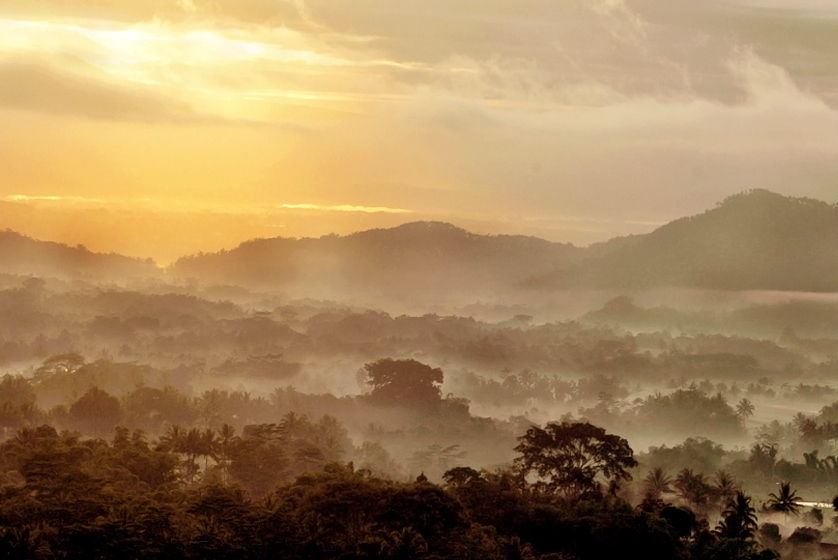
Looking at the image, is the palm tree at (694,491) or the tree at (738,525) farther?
the palm tree at (694,491)

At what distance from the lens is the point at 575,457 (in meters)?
92.2

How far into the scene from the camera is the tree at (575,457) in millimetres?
90438

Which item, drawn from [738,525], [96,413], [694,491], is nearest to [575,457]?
[738,525]

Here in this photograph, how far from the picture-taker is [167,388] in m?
172

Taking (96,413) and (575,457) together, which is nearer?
(575,457)

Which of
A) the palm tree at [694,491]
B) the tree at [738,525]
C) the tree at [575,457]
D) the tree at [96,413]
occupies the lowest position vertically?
the tree at [96,413]

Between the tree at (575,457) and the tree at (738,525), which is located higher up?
the tree at (575,457)

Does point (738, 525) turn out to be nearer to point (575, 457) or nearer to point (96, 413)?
point (575, 457)

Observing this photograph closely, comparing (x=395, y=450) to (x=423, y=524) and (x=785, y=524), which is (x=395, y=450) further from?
(x=423, y=524)

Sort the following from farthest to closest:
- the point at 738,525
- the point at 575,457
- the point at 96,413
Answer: the point at 96,413 < the point at 575,457 < the point at 738,525

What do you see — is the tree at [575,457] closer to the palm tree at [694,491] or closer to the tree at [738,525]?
the tree at [738,525]

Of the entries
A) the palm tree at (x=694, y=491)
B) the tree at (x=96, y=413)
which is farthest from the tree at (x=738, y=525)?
the tree at (x=96, y=413)

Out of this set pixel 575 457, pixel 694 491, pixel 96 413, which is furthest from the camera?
pixel 96 413

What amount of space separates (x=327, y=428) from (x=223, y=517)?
9036 cm
